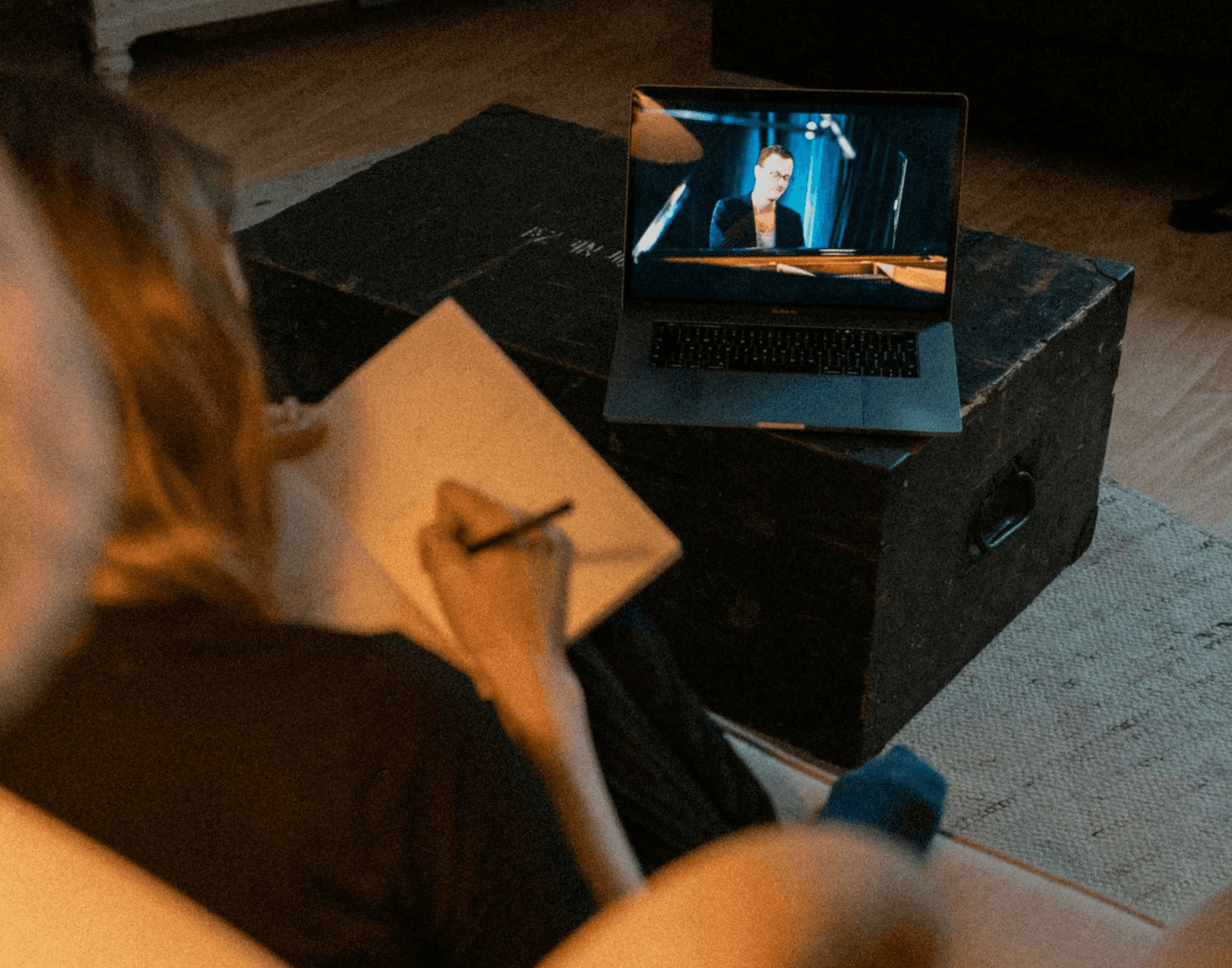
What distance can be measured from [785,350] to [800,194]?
0.17 meters

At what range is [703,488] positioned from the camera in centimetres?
141

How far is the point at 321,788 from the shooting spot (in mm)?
523

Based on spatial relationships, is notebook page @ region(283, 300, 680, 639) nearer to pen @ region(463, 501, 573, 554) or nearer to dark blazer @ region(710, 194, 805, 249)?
pen @ region(463, 501, 573, 554)

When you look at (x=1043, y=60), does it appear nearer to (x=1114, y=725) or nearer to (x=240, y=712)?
(x=1114, y=725)

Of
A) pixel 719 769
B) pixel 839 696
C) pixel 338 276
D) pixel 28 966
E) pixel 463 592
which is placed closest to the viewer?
pixel 28 966

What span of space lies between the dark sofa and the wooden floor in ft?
0.41

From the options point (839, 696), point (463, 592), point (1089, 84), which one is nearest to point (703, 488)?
point (839, 696)

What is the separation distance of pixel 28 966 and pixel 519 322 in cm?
133

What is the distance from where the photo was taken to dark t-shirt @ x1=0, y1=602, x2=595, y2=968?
471 millimetres

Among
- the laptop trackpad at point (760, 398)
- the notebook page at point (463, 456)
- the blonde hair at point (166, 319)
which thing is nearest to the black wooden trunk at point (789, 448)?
the laptop trackpad at point (760, 398)

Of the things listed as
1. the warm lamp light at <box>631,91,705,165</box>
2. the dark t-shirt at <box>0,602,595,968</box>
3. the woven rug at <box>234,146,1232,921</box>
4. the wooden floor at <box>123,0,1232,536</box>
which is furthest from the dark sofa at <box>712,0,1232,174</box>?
the dark t-shirt at <box>0,602,595,968</box>

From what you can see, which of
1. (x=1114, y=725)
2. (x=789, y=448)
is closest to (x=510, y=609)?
(x=789, y=448)

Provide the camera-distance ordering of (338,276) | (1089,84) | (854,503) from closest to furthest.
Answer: (854,503), (338,276), (1089,84)

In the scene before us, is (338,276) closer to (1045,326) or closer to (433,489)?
(433,489)
